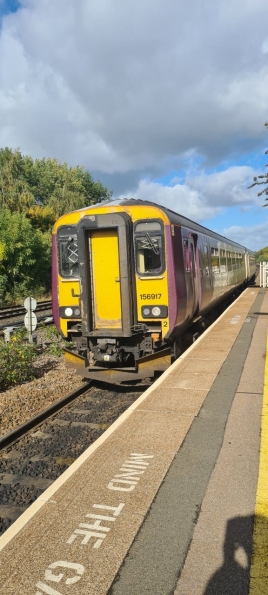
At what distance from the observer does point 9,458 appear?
16.4 ft

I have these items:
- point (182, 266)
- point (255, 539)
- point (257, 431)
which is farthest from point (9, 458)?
point (182, 266)

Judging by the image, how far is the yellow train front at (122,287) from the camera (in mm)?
6980

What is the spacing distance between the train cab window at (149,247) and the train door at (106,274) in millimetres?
147

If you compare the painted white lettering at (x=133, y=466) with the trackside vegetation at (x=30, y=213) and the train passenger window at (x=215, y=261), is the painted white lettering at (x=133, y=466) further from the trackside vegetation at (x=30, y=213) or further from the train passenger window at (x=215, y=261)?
the trackside vegetation at (x=30, y=213)

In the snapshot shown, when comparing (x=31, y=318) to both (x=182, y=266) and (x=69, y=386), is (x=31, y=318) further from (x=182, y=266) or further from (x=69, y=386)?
(x=182, y=266)

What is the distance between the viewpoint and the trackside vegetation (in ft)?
93.7

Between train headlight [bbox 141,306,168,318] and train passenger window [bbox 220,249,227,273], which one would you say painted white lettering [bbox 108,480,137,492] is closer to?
train headlight [bbox 141,306,168,318]

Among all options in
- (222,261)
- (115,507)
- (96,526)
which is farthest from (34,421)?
(222,261)

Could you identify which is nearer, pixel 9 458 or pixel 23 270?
pixel 9 458

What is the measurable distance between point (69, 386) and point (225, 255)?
30.7 ft

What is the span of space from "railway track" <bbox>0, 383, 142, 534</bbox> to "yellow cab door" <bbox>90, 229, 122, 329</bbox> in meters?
1.32

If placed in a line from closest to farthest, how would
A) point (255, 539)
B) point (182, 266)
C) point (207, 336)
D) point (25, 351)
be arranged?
point (255, 539)
point (182, 266)
point (25, 351)
point (207, 336)

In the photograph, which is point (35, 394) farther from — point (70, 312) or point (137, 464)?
point (137, 464)

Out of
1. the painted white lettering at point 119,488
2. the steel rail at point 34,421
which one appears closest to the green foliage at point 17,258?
the steel rail at point 34,421
